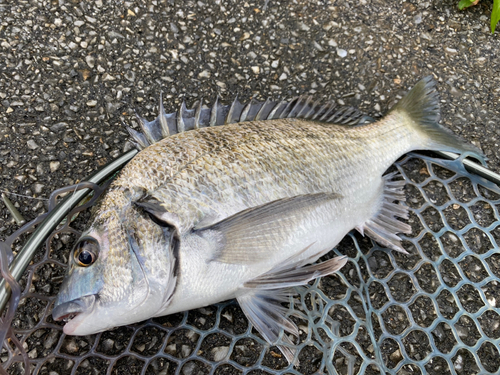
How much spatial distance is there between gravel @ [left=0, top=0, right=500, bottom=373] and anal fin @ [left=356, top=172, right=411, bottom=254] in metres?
0.26

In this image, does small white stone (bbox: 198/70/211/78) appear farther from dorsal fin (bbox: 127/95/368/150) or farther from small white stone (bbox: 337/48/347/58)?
small white stone (bbox: 337/48/347/58)

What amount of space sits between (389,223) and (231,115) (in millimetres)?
944

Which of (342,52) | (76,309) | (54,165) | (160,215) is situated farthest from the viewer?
(342,52)

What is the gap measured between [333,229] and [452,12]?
83.8 inches

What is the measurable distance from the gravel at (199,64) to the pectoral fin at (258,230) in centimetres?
93

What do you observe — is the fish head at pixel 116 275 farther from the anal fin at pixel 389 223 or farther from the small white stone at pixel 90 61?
the small white stone at pixel 90 61

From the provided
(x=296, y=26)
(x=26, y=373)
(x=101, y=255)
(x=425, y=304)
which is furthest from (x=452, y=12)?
(x=26, y=373)

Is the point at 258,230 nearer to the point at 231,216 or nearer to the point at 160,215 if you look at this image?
the point at 231,216

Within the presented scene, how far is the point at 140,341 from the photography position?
1.65 metres

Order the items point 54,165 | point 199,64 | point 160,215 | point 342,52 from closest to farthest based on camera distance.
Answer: point 160,215
point 54,165
point 199,64
point 342,52

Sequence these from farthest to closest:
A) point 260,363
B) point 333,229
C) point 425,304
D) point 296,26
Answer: point 296,26, point 425,304, point 333,229, point 260,363

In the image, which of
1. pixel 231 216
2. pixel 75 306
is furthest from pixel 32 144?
pixel 231 216

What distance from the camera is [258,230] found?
1.51 m

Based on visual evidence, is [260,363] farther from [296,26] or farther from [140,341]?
[296,26]
